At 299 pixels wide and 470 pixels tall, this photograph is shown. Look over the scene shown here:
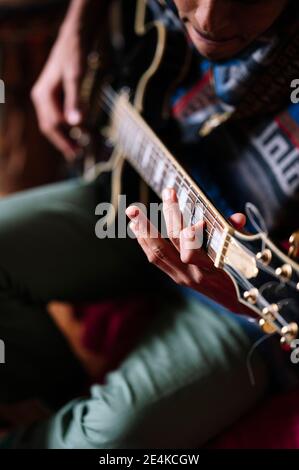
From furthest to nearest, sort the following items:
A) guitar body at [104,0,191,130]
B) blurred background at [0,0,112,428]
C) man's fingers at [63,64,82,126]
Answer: blurred background at [0,0,112,428] < man's fingers at [63,64,82,126] < guitar body at [104,0,191,130]

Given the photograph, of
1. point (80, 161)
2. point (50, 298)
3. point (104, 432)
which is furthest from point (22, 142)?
point (104, 432)

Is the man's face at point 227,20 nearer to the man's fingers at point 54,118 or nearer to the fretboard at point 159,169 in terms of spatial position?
the fretboard at point 159,169

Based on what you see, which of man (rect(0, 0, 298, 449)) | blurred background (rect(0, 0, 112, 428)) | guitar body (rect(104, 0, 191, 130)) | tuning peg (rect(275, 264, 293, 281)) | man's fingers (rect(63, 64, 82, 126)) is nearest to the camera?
tuning peg (rect(275, 264, 293, 281))

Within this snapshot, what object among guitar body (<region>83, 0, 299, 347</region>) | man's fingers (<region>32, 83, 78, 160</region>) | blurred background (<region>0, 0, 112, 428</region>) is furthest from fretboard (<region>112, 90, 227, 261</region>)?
blurred background (<region>0, 0, 112, 428</region>)

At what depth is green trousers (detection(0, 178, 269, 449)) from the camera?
2.42 feet

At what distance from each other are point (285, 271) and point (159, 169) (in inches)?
8.9

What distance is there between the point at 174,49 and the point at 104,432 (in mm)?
512

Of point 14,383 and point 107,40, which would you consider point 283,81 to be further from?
point 14,383

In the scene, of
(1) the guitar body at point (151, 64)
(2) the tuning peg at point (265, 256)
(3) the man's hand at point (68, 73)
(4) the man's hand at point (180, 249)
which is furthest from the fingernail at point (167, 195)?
Answer: (3) the man's hand at point (68, 73)

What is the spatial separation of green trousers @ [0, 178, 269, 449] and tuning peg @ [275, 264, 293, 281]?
10.7 inches

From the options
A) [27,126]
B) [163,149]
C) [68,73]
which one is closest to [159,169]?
[163,149]

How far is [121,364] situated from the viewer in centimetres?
83

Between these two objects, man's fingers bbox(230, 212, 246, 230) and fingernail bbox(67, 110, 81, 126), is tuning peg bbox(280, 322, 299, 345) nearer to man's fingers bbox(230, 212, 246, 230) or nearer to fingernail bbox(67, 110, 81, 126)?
man's fingers bbox(230, 212, 246, 230)
